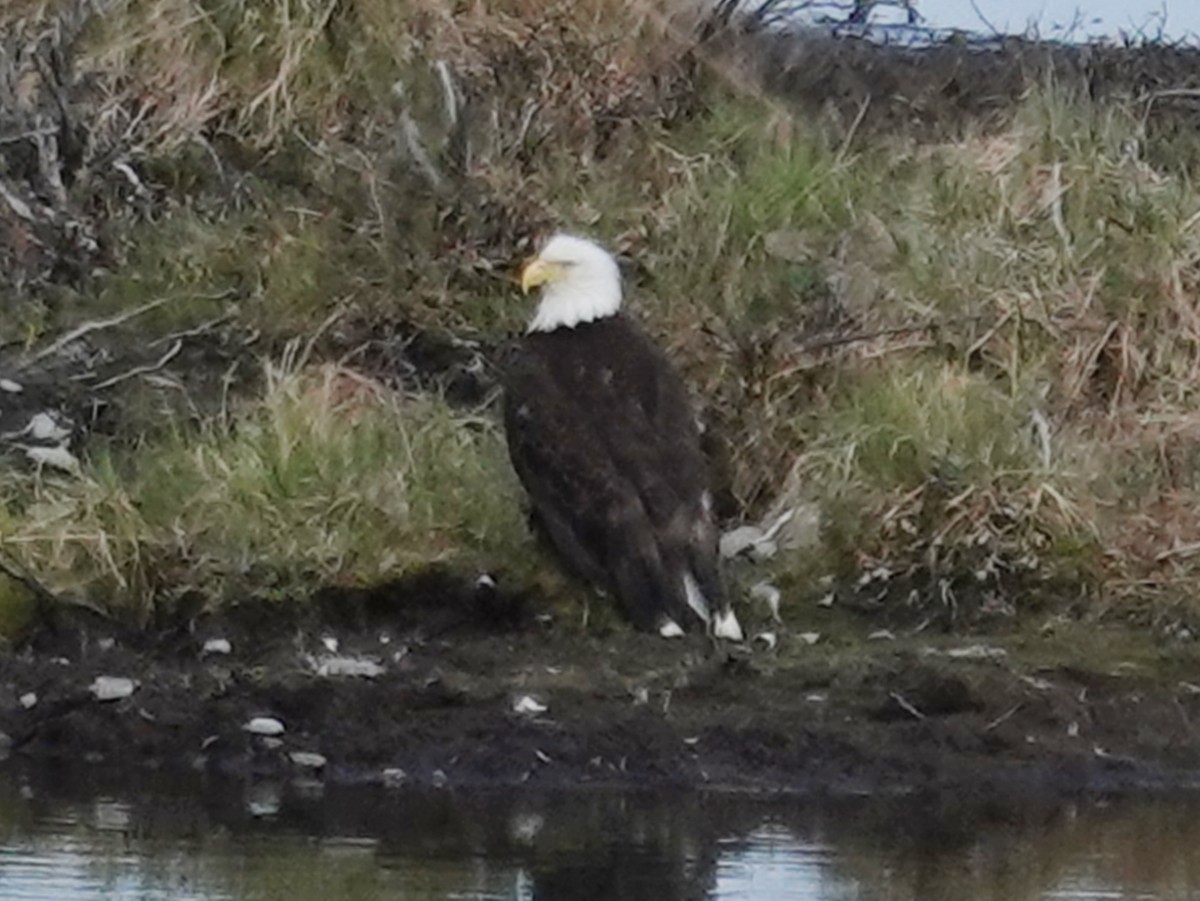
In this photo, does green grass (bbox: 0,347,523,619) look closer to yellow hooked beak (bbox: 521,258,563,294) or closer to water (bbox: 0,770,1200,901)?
yellow hooked beak (bbox: 521,258,563,294)

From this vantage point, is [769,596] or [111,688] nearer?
[111,688]

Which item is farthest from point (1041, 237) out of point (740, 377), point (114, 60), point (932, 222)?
point (114, 60)

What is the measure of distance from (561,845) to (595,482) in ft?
6.37

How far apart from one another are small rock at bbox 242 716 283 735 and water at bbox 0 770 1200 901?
25 centimetres

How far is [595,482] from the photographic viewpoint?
10.2 m

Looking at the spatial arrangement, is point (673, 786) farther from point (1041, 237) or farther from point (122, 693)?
point (1041, 237)

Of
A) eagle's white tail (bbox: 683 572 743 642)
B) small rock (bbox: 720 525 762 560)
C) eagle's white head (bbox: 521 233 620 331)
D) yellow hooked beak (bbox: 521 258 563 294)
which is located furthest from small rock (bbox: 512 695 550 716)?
yellow hooked beak (bbox: 521 258 563 294)

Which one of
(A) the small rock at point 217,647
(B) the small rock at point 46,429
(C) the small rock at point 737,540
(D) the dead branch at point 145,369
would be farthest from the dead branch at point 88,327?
(C) the small rock at point 737,540

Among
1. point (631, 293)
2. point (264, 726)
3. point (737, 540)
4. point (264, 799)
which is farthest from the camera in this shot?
point (631, 293)

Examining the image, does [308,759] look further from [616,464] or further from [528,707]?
[616,464]

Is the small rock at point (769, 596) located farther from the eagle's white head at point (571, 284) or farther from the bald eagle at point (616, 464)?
the eagle's white head at point (571, 284)

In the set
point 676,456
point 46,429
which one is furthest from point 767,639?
point 46,429

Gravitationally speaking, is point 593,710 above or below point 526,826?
above

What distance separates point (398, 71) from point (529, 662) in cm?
A: 385
